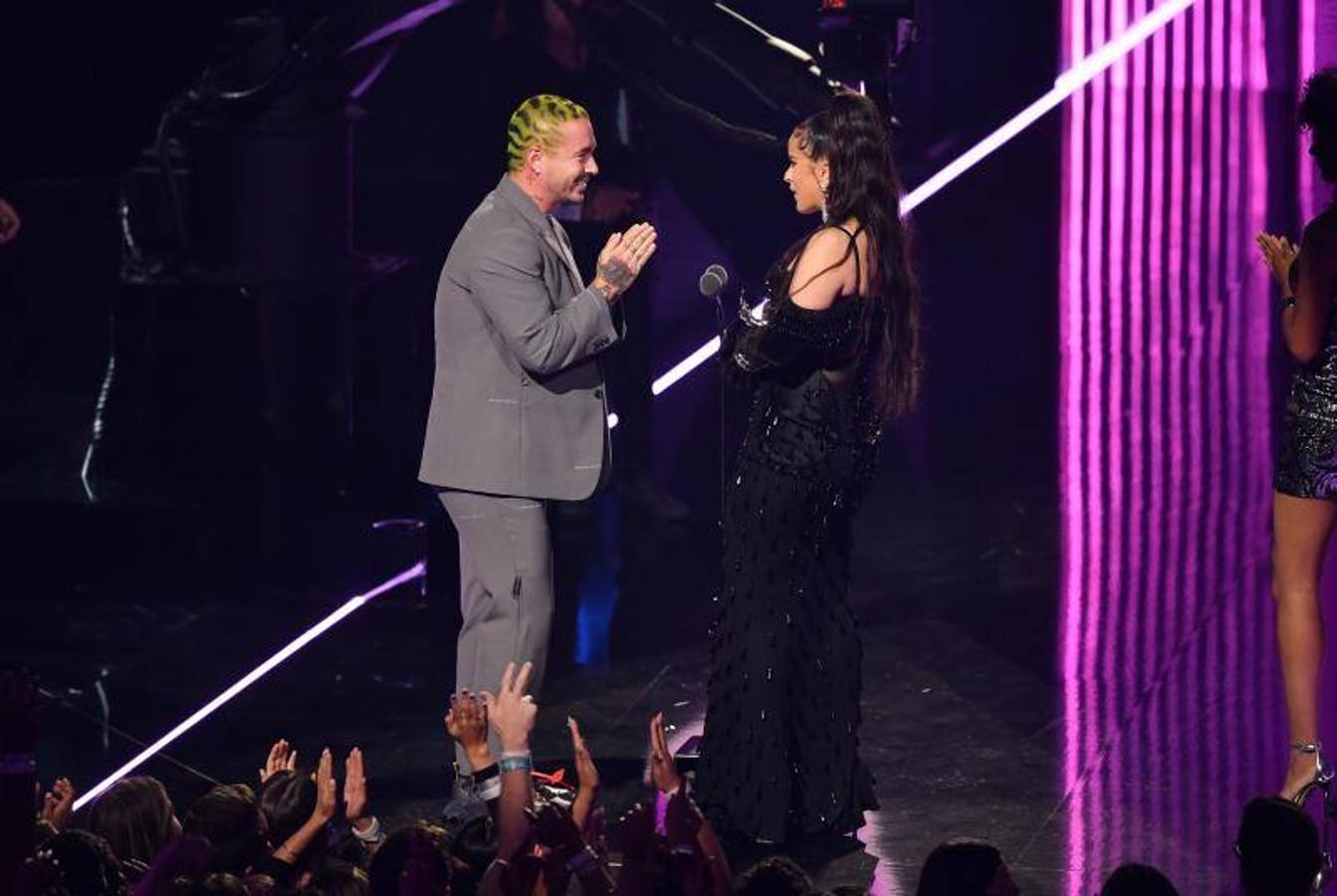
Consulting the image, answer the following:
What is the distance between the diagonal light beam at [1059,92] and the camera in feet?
50.0

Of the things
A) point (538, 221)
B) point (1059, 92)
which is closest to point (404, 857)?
point (538, 221)

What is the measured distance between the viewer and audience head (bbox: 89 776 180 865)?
4.81 meters

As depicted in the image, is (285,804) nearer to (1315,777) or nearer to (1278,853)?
(1278,853)

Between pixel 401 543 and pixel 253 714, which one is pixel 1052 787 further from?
pixel 401 543

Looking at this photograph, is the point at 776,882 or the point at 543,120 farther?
the point at 543,120

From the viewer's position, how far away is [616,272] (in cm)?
610

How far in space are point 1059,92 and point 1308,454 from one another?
36.9 feet

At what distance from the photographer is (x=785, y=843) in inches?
240

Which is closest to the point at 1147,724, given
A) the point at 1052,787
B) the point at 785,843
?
the point at 1052,787

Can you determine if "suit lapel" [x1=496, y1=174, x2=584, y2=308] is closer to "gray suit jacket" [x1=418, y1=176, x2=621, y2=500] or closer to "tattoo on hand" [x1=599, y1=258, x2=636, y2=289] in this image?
"gray suit jacket" [x1=418, y1=176, x2=621, y2=500]

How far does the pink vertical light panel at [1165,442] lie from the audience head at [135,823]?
80.3 inches

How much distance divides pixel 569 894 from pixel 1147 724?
2.03 m

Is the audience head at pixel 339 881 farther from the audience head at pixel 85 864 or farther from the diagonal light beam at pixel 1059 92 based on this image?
the diagonal light beam at pixel 1059 92

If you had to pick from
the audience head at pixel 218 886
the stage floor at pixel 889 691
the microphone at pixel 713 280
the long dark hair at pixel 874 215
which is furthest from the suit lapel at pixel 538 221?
the audience head at pixel 218 886
